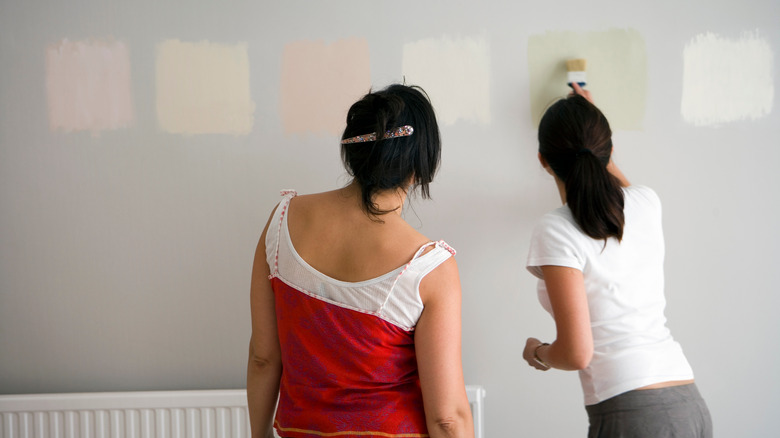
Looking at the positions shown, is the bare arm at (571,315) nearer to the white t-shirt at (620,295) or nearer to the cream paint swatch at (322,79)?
the white t-shirt at (620,295)

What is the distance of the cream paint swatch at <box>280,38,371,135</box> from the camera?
62.1 inches

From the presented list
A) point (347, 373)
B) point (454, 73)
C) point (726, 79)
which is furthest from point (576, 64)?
point (347, 373)

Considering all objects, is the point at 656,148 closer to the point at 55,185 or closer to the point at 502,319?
the point at 502,319

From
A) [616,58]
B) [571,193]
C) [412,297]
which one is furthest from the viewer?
[616,58]

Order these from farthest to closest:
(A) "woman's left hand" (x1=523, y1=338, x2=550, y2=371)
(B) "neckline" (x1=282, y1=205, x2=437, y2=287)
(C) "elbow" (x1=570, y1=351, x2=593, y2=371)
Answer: (A) "woman's left hand" (x1=523, y1=338, x2=550, y2=371) → (C) "elbow" (x1=570, y1=351, x2=593, y2=371) → (B) "neckline" (x1=282, y1=205, x2=437, y2=287)

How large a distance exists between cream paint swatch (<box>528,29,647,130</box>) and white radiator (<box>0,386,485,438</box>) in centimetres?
126

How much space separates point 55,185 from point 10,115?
25 cm

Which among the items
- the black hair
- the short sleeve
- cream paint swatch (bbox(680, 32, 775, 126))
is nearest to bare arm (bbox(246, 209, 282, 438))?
the black hair

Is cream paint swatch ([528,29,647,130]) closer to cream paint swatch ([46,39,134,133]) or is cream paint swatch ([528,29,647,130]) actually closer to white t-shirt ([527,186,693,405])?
white t-shirt ([527,186,693,405])

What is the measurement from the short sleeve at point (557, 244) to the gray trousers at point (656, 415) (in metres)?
0.28

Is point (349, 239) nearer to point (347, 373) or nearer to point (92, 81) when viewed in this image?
point (347, 373)


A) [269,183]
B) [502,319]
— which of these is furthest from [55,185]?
[502,319]

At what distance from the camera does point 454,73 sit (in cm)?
157

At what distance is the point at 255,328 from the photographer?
1.10m
